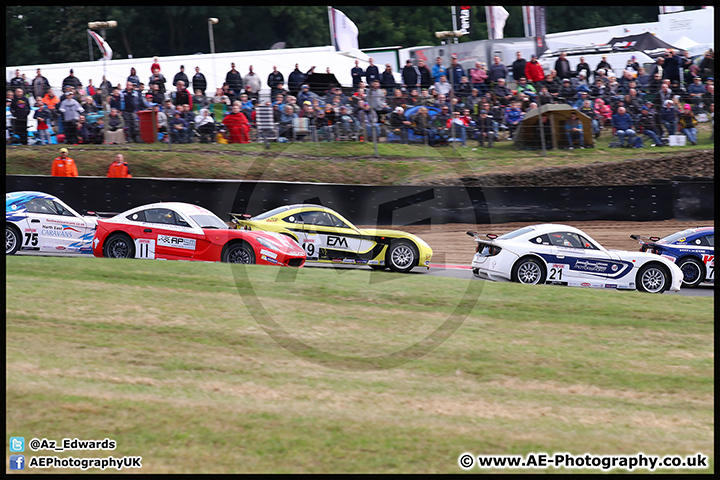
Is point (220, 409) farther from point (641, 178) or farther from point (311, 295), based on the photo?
point (641, 178)

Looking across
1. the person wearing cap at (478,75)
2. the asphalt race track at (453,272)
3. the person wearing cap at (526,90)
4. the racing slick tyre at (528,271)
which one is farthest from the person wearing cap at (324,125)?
the racing slick tyre at (528,271)

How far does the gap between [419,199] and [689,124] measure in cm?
751

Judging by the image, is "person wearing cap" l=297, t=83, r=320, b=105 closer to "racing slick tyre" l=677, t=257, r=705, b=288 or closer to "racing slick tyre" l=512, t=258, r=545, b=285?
"racing slick tyre" l=512, t=258, r=545, b=285

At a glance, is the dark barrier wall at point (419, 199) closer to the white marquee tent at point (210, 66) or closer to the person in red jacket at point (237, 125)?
the person in red jacket at point (237, 125)

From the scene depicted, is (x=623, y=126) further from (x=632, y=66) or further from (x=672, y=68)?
(x=632, y=66)

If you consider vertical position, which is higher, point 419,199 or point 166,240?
point 419,199

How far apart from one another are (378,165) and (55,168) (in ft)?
26.4

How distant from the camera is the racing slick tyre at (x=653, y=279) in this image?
1348cm

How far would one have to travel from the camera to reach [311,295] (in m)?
10.6

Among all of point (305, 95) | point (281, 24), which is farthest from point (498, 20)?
point (281, 24)

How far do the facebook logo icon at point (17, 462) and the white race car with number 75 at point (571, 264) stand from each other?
9.32 m

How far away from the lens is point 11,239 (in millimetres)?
13172

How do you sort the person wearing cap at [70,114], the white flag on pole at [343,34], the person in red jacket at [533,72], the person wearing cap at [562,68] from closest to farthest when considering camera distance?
the person wearing cap at [70,114], the person in red jacket at [533,72], the person wearing cap at [562,68], the white flag on pole at [343,34]

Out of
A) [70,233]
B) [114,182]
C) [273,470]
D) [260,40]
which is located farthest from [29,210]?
[260,40]
